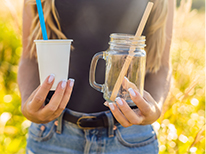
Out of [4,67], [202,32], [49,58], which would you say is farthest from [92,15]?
[4,67]

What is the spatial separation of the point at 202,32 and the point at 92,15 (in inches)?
68.7

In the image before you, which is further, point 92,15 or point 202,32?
point 202,32

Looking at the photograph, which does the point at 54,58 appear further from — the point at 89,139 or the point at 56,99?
the point at 89,139

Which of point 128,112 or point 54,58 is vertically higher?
point 54,58

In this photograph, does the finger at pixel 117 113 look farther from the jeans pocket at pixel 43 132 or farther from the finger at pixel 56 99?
the jeans pocket at pixel 43 132

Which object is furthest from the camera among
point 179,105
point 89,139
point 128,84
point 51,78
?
point 179,105

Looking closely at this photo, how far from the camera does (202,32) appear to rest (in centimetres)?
263

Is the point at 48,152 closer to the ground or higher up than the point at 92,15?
closer to the ground

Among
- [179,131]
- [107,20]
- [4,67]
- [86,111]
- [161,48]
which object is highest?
[107,20]

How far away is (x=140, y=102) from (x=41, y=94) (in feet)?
1.49

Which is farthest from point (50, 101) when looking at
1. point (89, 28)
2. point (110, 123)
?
point (89, 28)

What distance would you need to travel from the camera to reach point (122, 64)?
3.81 ft

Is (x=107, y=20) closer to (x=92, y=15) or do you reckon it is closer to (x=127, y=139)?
(x=92, y=15)

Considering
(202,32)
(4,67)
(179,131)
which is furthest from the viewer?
(4,67)
